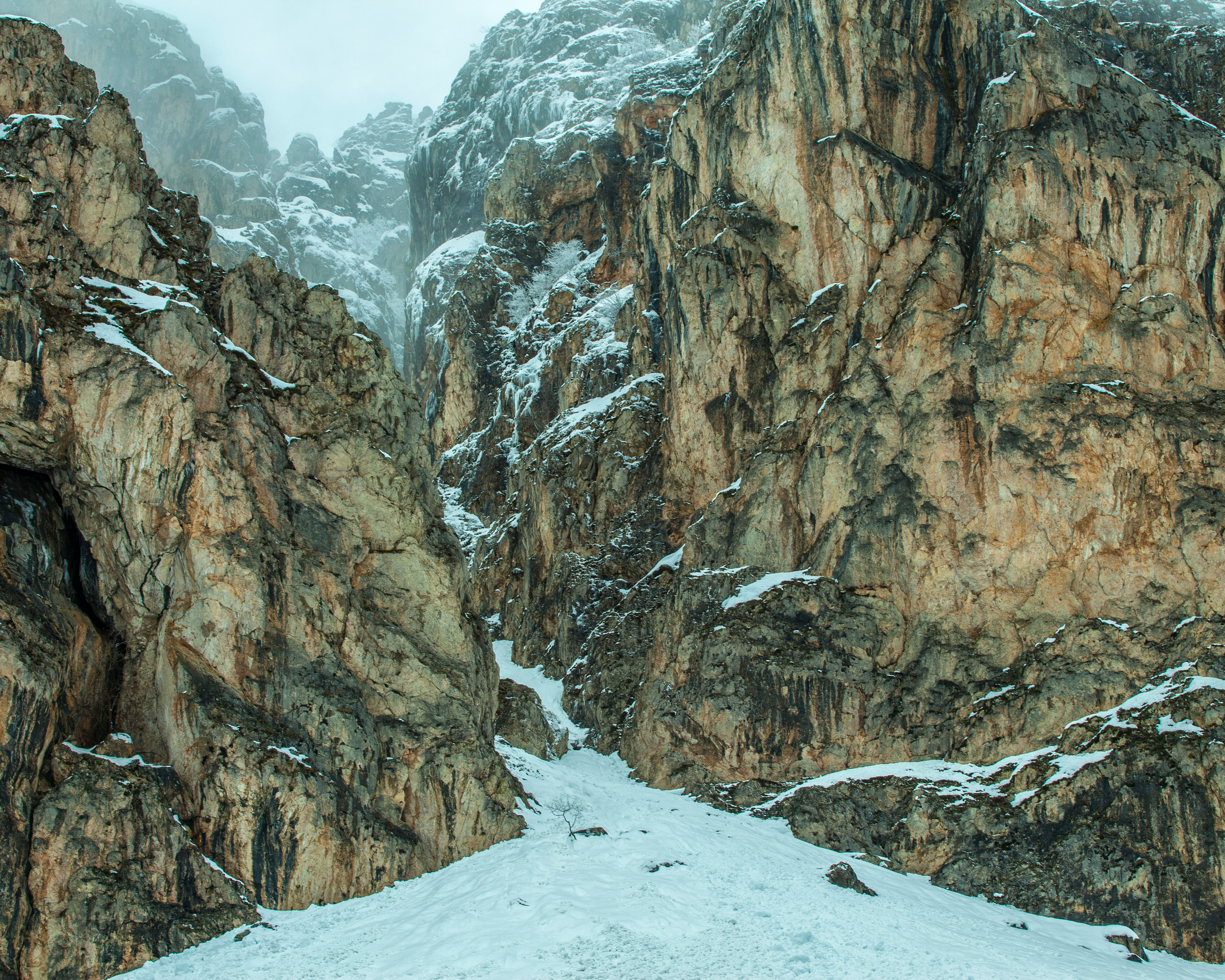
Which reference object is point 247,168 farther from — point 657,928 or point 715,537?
point 657,928

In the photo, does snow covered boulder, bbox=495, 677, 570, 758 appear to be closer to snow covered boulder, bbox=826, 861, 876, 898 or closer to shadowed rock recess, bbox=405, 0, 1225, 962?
shadowed rock recess, bbox=405, 0, 1225, 962

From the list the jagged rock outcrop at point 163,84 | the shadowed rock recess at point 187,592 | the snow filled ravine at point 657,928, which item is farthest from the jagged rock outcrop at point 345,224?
the snow filled ravine at point 657,928

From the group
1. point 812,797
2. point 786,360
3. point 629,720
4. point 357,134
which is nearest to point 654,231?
point 786,360

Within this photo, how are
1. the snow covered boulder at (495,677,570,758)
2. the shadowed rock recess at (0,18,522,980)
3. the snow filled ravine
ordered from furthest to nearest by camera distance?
the snow covered boulder at (495,677,570,758), the snow filled ravine, the shadowed rock recess at (0,18,522,980)

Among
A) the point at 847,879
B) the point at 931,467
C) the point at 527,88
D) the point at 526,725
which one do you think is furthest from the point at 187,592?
the point at 527,88

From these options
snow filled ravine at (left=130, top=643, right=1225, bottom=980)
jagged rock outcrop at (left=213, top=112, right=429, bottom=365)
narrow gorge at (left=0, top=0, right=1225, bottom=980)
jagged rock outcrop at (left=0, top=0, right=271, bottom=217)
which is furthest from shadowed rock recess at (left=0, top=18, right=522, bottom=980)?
jagged rock outcrop at (left=0, top=0, right=271, bottom=217)

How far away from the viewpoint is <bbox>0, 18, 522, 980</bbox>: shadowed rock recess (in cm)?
2303

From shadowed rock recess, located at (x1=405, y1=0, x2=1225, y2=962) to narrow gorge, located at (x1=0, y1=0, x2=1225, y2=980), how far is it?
0.51 ft

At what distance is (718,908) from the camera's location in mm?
27172

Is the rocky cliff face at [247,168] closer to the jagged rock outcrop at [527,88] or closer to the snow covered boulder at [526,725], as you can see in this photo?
the jagged rock outcrop at [527,88]

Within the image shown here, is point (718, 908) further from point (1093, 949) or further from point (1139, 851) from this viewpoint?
point (1139, 851)

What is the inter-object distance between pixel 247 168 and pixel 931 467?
10882 cm

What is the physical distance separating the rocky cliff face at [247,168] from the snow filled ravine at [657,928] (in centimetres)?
8379

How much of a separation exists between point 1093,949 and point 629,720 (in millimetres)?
21270
